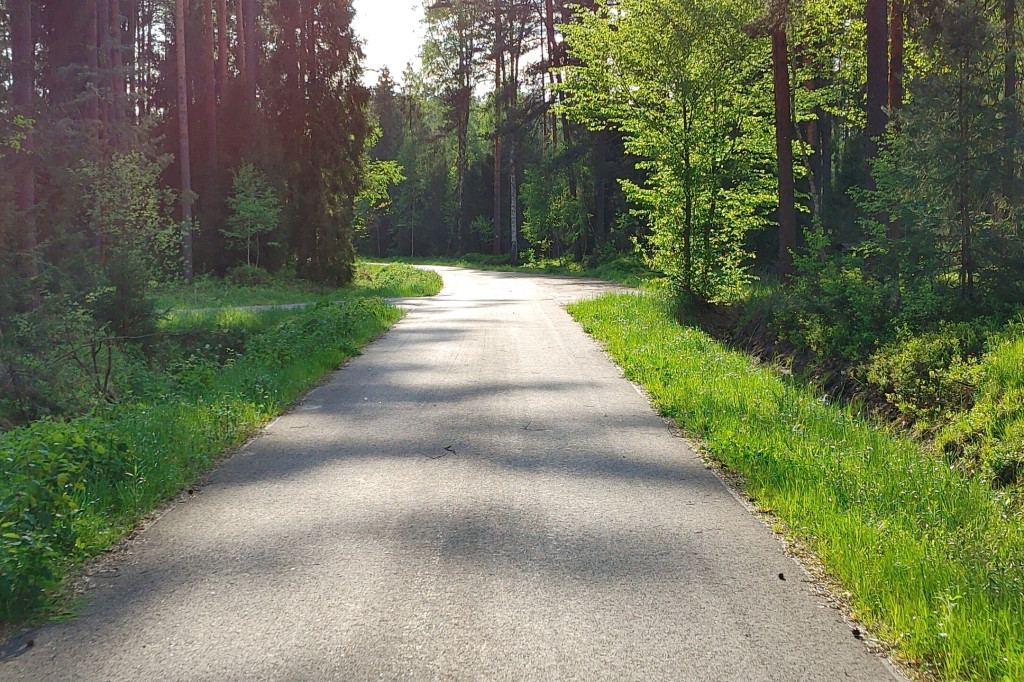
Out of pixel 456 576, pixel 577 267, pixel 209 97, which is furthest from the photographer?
pixel 577 267

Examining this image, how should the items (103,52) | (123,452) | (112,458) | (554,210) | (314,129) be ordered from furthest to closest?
1. (554,210)
2. (314,129)
3. (103,52)
4. (123,452)
5. (112,458)

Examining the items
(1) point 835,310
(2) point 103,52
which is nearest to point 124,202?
(2) point 103,52

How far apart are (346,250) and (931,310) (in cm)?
2707

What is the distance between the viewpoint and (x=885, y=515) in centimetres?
518

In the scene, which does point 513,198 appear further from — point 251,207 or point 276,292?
point 276,292

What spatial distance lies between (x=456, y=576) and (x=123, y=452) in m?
3.43

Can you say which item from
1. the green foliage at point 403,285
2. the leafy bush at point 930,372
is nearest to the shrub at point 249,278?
the green foliage at point 403,285

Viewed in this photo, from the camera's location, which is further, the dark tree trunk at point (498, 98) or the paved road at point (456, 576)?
the dark tree trunk at point (498, 98)

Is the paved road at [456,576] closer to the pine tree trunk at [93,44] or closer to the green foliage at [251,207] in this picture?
the pine tree trunk at [93,44]

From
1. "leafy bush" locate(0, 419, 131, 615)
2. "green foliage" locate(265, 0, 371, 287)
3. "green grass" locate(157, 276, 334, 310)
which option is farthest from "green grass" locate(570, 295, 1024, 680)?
"green foliage" locate(265, 0, 371, 287)

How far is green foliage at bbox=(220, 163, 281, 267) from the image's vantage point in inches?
1297

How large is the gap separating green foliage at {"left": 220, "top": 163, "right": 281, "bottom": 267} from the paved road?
2699 centimetres

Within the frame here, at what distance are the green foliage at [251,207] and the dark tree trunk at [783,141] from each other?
2080 centimetres

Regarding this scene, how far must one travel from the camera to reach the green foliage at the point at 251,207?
32938mm
